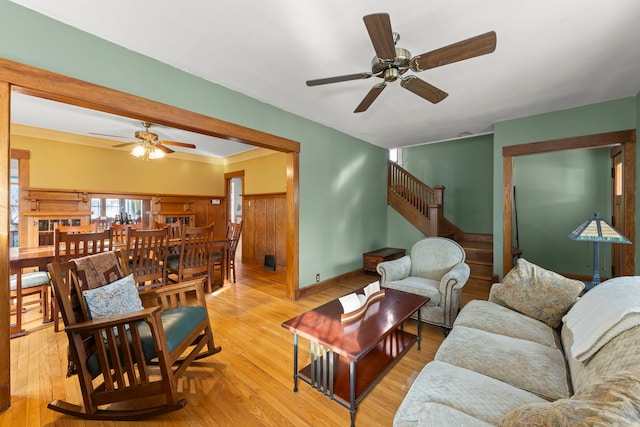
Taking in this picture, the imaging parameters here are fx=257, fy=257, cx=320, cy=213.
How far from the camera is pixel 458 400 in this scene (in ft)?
3.54

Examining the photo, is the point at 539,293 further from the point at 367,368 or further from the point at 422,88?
the point at 422,88

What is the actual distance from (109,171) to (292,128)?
3.99 meters

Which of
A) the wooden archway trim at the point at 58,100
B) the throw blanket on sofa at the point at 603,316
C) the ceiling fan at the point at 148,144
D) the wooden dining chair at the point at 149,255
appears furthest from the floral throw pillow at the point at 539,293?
the ceiling fan at the point at 148,144

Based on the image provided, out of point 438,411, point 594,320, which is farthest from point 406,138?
point 438,411

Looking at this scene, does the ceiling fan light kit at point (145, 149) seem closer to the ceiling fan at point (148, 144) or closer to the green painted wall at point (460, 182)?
the ceiling fan at point (148, 144)

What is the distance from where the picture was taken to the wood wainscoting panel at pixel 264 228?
5129mm

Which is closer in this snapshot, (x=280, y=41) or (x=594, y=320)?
(x=594, y=320)

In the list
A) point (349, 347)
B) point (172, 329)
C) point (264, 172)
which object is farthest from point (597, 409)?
point (264, 172)

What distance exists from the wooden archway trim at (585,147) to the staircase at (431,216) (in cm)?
50

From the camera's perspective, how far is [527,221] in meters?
5.02

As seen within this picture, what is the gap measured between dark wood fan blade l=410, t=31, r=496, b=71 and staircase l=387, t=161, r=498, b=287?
138 inches

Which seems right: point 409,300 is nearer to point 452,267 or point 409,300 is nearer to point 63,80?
point 452,267

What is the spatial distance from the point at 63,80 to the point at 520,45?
357cm

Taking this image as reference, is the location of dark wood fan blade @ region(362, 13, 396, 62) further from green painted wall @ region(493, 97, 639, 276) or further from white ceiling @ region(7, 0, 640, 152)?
green painted wall @ region(493, 97, 639, 276)
